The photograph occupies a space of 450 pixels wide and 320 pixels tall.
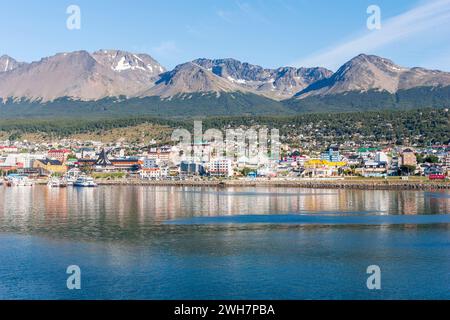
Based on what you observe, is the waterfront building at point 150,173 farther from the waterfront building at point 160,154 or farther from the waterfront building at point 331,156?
the waterfront building at point 331,156

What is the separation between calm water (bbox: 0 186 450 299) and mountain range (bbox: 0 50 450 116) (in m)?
85.2

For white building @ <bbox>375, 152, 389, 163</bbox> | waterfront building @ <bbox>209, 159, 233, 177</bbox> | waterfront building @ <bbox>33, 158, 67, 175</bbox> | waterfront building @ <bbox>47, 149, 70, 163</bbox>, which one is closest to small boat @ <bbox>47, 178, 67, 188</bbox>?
waterfront building @ <bbox>33, 158, 67, 175</bbox>

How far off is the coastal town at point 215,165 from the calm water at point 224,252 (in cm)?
2565

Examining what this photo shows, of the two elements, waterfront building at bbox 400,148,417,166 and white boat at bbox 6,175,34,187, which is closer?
white boat at bbox 6,175,34,187

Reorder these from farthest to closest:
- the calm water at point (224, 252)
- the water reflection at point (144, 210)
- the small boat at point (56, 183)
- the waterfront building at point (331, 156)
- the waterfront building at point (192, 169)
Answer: the waterfront building at point (331, 156)
the waterfront building at point (192, 169)
the small boat at point (56, 183)
the water reflection at point (144, 210)
the calm water at point (224, 252)

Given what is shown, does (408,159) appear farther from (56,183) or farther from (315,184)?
(56,183)

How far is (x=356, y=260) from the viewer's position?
46.1ft

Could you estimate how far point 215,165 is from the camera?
56.0 metres

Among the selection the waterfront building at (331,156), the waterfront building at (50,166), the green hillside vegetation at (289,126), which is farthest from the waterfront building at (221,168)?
the green hillside vegetation at (289,126)

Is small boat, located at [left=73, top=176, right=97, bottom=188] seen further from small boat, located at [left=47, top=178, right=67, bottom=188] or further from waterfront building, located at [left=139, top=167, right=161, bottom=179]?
waterfront building, located at [left=139, top=167, right=161, bottom=179]

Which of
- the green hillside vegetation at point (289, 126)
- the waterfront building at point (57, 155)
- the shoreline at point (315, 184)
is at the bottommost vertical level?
the shoreline at point (315, 184)

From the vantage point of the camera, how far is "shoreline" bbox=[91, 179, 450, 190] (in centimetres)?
4253

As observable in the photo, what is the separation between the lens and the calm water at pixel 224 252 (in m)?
11.6
